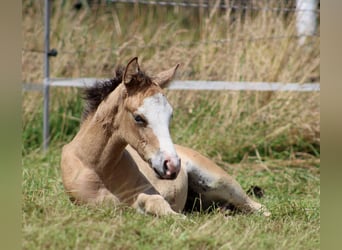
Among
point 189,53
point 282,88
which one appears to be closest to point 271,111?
point 282,88

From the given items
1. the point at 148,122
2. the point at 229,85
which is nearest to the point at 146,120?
the point at 148,122

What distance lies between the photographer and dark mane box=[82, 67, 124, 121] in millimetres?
4902

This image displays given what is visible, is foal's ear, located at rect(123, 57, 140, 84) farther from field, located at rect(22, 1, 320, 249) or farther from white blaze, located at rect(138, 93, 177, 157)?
field, located at rect(22, 1, 320, 249)

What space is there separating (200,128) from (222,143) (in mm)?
350

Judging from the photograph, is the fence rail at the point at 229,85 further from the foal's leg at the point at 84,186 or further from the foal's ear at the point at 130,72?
the foal's ear at the point at 130,72

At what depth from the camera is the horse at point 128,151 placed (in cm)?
433

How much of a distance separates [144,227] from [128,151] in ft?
4.22

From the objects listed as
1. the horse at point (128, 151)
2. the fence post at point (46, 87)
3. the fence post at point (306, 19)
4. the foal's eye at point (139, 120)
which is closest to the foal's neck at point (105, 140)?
the horse at point (128, 151)

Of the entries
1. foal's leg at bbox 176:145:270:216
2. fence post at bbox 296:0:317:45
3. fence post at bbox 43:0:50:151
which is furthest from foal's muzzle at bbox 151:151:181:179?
fence post at bbox 296:0:317:45

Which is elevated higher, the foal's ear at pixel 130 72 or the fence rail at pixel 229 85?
the foal's ear at pixel 130 72

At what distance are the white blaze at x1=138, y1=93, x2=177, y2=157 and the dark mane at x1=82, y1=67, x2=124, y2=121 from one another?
57 centimetres

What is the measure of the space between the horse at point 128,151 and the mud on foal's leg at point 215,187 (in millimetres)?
163

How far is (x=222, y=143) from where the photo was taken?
7742mm

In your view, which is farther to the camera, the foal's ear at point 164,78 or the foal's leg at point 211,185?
the foal's leg at point 211,185
